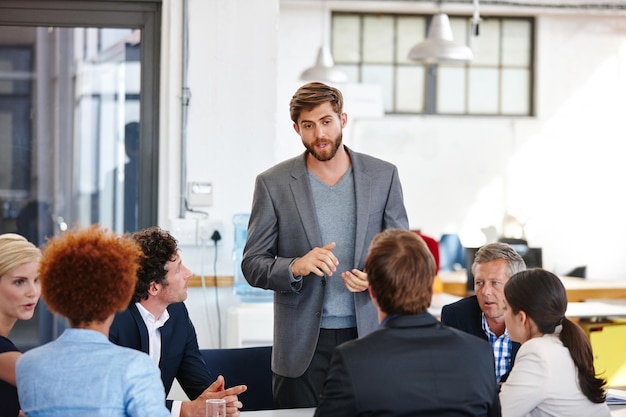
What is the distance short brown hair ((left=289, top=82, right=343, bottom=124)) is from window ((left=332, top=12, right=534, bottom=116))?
7.43 metres

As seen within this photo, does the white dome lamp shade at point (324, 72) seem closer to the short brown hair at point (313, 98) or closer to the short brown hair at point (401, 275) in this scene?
the short brown hair at point (313, 98)

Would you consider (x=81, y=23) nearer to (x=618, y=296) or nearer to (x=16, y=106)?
(x=16, y=106)

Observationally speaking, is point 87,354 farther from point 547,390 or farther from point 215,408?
point 547,390

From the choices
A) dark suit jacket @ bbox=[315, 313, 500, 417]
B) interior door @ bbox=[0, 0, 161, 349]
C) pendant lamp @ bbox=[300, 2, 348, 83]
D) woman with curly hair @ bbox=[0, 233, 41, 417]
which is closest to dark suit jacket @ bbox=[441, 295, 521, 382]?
dark suit jacket @ bbox=[315, 313, 500, 417]

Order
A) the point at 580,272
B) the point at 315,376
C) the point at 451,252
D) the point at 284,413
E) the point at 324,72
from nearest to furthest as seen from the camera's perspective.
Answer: the point at 284,413 → the point at 315,376 → the point at 324,72 → the point at 580,272 → the point at 451,252

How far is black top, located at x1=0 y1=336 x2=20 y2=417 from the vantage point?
237 cm

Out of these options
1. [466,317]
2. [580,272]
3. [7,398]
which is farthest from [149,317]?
[580,272]

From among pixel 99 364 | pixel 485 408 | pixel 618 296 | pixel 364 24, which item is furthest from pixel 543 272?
pixel 364 24

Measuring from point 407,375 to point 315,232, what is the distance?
47.4 inches

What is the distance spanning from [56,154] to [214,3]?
4.05 ft

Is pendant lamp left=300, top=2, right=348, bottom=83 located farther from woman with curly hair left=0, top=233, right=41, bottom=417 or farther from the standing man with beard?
woman with curly hair left=0, top=233, right=41, bottom=417

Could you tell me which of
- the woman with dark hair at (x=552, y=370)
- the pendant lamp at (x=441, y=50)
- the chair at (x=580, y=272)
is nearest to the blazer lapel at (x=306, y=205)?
the woman with dark hair at (x=552, y=370)

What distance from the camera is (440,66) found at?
10.4 metres

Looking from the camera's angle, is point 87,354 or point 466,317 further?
point 466,317
